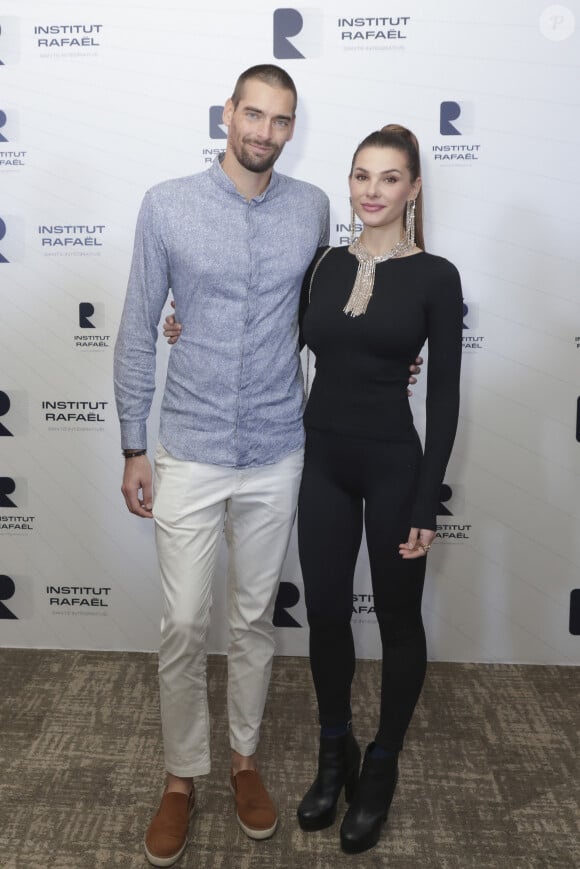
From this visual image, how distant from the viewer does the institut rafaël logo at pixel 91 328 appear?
9.06 feet

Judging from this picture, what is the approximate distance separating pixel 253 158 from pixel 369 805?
1437mm

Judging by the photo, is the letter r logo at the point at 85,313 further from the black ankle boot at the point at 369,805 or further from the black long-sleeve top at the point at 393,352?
the black ankle boot at the point at 369,805

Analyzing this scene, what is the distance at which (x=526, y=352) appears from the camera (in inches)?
107

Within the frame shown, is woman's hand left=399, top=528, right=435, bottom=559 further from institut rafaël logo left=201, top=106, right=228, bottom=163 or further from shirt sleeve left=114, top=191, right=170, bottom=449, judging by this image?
institut rafaël logo left=201, top=106, right=228, bottom=163

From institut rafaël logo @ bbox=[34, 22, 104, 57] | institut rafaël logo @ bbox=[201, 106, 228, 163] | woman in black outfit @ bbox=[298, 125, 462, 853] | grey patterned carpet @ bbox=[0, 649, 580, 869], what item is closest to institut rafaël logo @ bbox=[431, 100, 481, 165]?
institut rafaël logo @ bbox=[201, 106, 228, 163]

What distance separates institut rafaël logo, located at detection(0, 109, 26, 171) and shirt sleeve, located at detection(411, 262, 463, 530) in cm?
162

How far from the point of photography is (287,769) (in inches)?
86.0

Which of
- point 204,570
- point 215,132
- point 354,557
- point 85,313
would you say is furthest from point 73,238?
point 354,557

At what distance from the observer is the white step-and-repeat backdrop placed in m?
2.58

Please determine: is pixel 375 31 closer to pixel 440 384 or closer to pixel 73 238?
pixel 73 238

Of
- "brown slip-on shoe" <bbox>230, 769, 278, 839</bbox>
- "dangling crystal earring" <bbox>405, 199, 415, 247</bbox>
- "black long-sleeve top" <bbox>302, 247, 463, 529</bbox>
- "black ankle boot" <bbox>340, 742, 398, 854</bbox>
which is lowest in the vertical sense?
"brown slip-on shoe" <bbox>230, 769, 278, 839</bbox>

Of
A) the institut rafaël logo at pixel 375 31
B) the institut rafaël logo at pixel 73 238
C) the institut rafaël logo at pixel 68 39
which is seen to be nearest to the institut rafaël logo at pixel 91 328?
the institut rafaël logo at pixel 73 238

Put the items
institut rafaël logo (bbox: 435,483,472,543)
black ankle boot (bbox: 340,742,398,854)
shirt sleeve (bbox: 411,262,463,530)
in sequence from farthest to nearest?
institut rafaël logo (bbox: 435,483,472,543), black ankle boot (bbox: 340,742,398,854), shirt sleeve (bbox: 411,262,463,530)

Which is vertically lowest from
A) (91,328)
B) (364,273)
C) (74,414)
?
(74,414)
